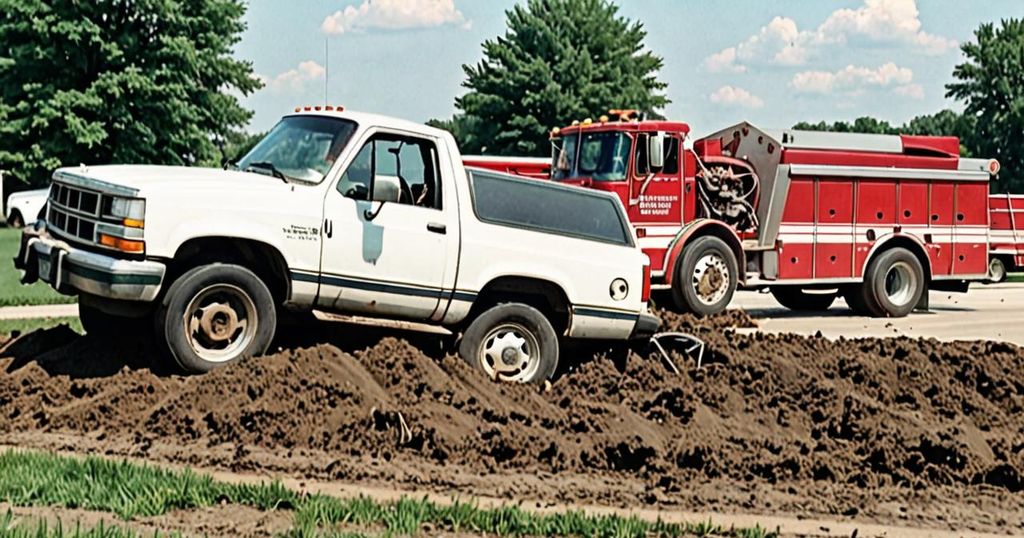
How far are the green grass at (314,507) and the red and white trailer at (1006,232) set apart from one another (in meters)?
17.6

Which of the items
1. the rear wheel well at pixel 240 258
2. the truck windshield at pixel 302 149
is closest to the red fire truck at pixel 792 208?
the truck windshield at pixel 302 149

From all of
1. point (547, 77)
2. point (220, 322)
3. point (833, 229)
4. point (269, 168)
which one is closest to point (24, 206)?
point (547, 77)

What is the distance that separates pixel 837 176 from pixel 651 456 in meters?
13.0

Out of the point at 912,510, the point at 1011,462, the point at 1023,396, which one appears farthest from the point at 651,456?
the point at 1023,396

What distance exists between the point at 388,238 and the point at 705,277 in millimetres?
9853

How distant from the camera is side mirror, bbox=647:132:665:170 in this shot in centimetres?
1925

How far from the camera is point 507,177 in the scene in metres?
11.4

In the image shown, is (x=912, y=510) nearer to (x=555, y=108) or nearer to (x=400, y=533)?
(x=400, y=533)

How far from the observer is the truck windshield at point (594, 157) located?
1939 cm

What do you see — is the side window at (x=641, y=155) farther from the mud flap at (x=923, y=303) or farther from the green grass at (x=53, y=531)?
the green grass at (x=53, y=531)

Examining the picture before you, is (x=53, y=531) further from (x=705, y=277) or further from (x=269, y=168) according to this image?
(x=705, y=277)

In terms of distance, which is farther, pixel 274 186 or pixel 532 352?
pixel 532 352

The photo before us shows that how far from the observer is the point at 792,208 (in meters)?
20.6

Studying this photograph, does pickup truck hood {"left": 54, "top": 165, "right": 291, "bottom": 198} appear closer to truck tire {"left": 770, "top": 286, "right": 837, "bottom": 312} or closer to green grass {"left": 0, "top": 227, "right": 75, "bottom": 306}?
green grass {"left": 0, "top": 227, "right": 75, "bottom": 306}
